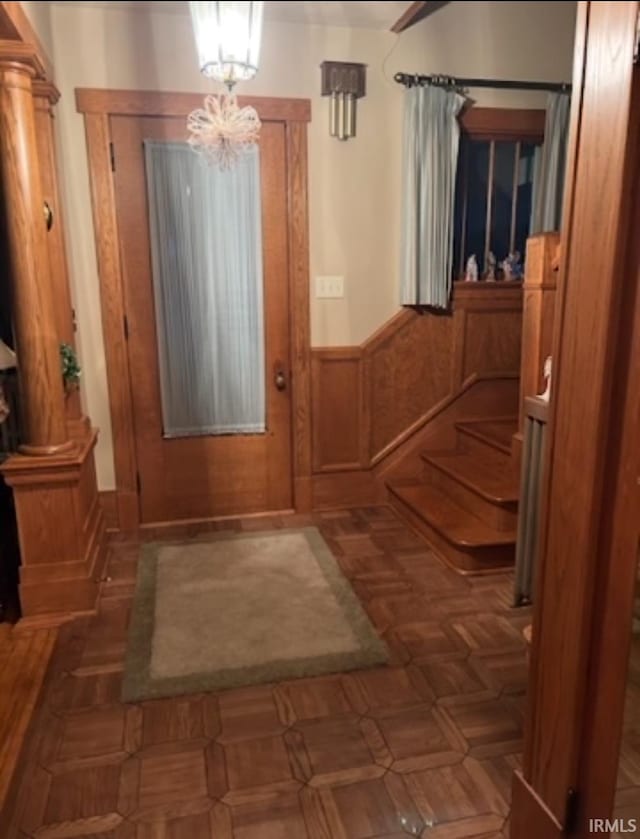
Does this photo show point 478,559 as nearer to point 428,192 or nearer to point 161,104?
point 428,192

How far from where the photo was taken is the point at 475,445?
3.53 meters

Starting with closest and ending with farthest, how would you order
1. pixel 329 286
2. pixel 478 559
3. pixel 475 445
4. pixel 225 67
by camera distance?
pixel 225 67, pixel 478 559, pixel 329 286, pixel 475 445

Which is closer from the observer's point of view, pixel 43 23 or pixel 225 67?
pixel 225 67

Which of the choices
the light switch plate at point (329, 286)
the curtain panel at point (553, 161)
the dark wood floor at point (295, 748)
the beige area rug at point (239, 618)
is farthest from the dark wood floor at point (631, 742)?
the curtain panel at point (553, 161)

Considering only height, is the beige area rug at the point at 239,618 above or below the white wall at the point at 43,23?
below

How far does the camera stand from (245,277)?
3.26 metres

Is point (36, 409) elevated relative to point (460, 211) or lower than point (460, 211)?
lower

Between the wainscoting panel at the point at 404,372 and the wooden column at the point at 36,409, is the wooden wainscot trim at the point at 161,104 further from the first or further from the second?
the wainscoting panel at the point at 404,372

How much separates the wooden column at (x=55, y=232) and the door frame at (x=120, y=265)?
8.3 inches

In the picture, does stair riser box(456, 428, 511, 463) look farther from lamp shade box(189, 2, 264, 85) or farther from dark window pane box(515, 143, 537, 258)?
lamp shade box(189, 2, 264, 85)

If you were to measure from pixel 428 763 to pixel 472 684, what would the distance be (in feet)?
1.32

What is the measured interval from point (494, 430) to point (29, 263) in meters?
2.52

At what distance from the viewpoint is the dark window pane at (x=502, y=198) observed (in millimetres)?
3494

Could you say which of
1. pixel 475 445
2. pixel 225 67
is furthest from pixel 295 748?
pixel 475 445
